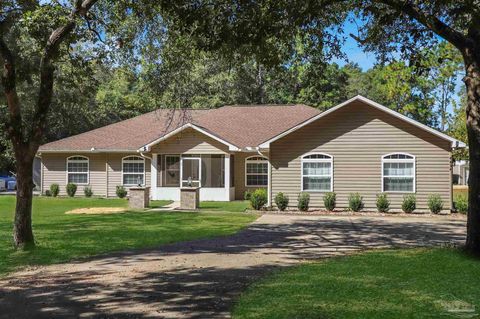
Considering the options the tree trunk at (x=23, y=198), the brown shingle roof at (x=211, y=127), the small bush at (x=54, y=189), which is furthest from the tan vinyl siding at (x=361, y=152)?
the small bush at (x=54, y=189)

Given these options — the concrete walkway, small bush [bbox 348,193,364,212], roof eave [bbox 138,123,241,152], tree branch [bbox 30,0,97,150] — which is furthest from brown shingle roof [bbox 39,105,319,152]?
tree branch [bbox 30,0,97,150]

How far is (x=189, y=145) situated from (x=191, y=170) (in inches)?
54.8

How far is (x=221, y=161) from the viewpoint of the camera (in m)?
25.6

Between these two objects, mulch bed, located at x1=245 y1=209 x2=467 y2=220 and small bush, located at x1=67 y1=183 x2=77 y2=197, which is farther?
small bush, located at x1=67 y1=183 x2=77 y2=197

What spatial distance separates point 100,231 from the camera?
14.2 metres

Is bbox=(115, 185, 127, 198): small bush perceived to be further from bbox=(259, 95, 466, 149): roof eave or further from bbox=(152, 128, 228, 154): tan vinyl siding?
bbox=(259, 95, 466, 149): roof eave

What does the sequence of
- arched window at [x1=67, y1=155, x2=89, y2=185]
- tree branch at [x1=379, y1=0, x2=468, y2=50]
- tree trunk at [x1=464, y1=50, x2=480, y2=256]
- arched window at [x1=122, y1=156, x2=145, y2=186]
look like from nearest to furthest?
tree branch at [x1=379, y1=0, x2=468, y2=50] < tree trunk at [x1=464, y1=50, x2=480, y2=256] < arched window at [x1=122, y1=156, x2=145, y2=186] < arched window at [x1=67, y1=155, x2=89, y2=185]

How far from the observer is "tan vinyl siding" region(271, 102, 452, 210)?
802 inches

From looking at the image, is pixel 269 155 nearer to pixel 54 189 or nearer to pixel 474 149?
pixel 474 149

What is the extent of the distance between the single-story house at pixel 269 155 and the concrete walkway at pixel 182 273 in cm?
583

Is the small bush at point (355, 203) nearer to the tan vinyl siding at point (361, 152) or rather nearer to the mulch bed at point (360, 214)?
the mulch bed at point (360, 214)

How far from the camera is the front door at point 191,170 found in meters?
25.8

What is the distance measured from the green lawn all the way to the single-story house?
10759 millimetres

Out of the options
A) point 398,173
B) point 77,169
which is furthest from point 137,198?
point 398,173
